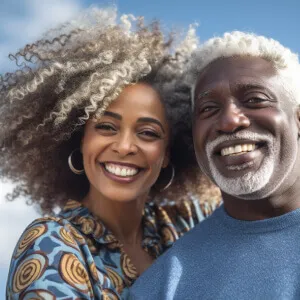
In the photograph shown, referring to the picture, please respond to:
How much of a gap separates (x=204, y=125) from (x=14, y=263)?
4.76 ft

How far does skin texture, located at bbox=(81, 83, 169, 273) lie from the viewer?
387 cm

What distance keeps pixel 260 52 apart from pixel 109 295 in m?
1.79

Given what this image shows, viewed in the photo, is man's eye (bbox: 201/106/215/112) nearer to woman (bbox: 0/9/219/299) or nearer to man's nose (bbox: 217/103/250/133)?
man's nose (bbox: 217/103/250/133)

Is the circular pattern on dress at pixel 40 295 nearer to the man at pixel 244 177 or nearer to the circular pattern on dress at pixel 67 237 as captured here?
the circular pattern on dress at pixel 67 237

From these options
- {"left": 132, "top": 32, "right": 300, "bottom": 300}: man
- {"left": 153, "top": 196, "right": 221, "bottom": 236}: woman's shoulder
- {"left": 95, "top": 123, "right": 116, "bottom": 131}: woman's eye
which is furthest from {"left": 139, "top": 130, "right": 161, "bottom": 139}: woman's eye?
{"left": 153, "top": 196, "right": 221, "bottom": 236}: woman's shoulder

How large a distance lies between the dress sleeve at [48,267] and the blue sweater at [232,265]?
0.36 meters

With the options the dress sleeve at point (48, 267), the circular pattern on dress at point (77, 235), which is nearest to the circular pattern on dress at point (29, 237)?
the dress sleeve at point (48, 267)

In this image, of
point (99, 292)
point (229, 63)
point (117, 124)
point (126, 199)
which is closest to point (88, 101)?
point (117, 124)

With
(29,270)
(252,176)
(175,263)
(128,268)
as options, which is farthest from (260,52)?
(29,270)

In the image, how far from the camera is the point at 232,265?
3150 mm

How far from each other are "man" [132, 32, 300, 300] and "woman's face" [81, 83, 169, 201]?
453 millimetres

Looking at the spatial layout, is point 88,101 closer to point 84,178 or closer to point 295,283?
point 84,178

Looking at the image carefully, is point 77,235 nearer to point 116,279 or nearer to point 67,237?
point 67,237

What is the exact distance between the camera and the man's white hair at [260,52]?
3484 millimetres
